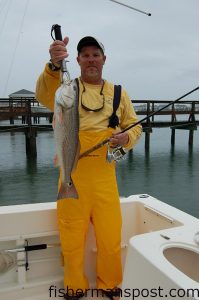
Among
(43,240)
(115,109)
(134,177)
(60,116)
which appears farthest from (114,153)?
(134,177)

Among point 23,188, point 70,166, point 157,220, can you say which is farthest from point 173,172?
point 70,166

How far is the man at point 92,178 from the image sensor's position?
2869mm

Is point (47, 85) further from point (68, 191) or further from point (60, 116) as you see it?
point (68, 191)

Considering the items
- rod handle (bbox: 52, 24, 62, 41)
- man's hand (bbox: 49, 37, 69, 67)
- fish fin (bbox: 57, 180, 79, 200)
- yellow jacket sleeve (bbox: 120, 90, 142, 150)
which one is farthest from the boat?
rod handle (bbox: 52, 24, 62, 41)

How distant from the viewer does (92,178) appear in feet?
9.43

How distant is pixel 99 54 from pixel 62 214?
4.93ft

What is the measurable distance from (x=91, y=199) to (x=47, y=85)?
3.55 feet

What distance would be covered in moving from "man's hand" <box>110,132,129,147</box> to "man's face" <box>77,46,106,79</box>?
0.63m

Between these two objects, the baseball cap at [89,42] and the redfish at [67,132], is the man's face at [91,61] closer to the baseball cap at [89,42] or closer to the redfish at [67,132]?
the baseball cap at [89,42]

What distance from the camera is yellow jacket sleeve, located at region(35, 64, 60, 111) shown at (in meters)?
2.71

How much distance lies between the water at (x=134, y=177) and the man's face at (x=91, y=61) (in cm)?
777

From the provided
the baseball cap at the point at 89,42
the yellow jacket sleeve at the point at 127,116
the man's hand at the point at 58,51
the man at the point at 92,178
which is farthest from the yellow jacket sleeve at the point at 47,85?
the yellow jacket sleeve at the point at 127,116

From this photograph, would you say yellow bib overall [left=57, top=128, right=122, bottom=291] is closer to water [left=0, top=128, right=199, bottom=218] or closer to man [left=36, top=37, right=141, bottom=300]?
man [left=36, top=37, right=141, bottom=300]

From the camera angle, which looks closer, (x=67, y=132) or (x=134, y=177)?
(x=67, y=132)
